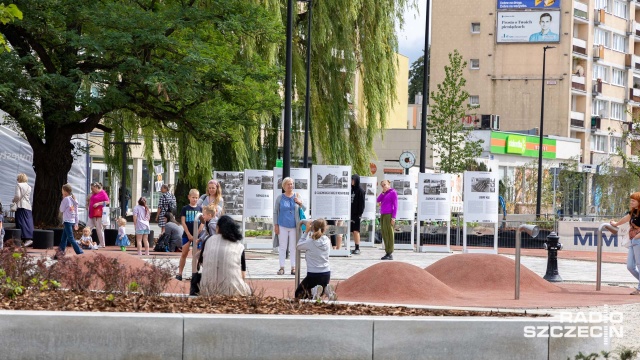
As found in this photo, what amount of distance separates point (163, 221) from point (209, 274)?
16227mm

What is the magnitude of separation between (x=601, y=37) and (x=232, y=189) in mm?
72688

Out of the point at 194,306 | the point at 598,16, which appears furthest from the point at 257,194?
the point at 598,16

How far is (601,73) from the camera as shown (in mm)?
100312

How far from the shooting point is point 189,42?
3147 centimetres

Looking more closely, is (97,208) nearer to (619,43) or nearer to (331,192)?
(331,192)

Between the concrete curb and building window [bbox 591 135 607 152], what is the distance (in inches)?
3546

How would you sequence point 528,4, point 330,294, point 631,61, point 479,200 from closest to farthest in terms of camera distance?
point 330,294, point 479,200, point 528,4, point 631,61

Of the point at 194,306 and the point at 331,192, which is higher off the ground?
the point at 331,192

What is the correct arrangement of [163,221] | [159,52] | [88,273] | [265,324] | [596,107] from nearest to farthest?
[265,324], [88,273], [163,221], [159,52], [596,107]

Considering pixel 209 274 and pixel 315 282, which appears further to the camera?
pixel 315 282

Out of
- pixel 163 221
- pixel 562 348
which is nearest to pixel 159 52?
pixel 163 221

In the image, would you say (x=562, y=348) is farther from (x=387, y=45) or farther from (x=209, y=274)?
(x=387, y=45)

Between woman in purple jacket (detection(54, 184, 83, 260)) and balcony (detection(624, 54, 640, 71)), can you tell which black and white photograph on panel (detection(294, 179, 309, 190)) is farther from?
balcony (detection(624, 54, 640, 71))

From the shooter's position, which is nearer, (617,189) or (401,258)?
(401,258)
